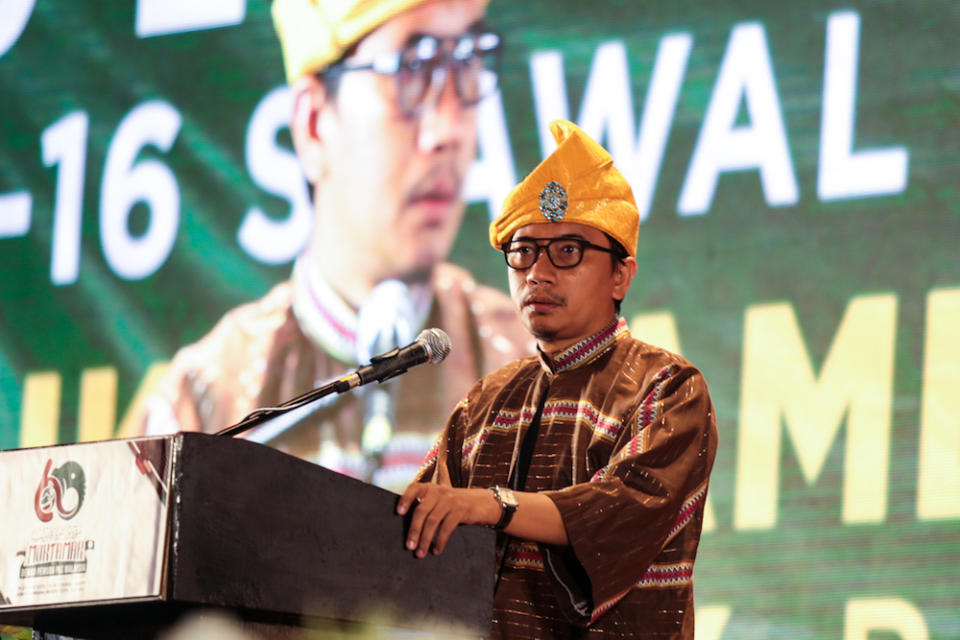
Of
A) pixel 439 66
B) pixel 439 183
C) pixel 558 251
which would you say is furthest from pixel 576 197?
pixel 439 66

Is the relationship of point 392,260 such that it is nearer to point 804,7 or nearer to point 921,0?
point 804,7

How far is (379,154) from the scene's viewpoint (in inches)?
166

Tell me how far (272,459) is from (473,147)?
2655 millimetres

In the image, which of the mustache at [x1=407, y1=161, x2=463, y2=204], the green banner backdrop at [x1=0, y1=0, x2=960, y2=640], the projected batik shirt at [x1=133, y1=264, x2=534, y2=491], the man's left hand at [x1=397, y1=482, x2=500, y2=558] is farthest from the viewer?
the mustache at [x1=407, y1=161, x2=463, y2=204]

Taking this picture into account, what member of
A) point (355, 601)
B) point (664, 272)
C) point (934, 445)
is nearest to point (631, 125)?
point (664, 272)

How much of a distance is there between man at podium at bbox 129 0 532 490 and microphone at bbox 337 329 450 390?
1923 millimetres

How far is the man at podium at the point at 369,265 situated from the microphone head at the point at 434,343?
1.90 metres

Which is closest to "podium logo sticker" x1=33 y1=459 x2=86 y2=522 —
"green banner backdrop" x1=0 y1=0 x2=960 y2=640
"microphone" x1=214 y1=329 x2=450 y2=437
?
"microphone" x1=214 y1=329 x2=450 y2=437

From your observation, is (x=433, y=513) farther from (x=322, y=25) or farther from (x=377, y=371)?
(x=322, y=25)

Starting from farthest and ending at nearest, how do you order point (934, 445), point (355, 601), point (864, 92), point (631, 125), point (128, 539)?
point (631, 125) < point (864, 92) < point (934, 445) < point (355, 601) < point (128, 539)

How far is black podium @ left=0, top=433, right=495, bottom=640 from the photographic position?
1436 millimetres

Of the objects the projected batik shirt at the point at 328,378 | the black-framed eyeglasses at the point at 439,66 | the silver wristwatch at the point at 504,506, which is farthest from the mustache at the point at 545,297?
the black-framed eyeglasses at the point at 439,66

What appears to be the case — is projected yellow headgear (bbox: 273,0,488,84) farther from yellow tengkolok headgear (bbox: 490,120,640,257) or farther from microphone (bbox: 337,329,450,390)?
microphone (bbox: 337,329,450,390)

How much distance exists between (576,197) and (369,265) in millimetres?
A: 1979
